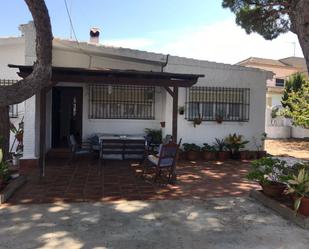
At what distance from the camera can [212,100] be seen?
12.2 m

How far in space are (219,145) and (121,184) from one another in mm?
5008

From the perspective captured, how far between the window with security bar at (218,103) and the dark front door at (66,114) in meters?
3.59

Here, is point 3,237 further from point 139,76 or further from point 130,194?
point 139,76

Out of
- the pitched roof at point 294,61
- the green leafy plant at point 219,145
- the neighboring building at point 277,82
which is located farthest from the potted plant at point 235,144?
the pitched roof at point 294,61

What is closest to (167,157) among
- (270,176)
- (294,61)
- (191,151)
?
(270,176)

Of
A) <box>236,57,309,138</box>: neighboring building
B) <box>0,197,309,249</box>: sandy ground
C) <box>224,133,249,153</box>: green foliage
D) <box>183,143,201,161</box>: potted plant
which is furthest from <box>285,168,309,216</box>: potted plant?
<box>236,57,309,138</box>: neighboring building

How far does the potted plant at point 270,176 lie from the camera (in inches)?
247

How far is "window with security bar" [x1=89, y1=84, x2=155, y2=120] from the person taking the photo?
39.4 ft

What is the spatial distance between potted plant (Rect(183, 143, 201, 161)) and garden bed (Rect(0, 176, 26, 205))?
5.26m

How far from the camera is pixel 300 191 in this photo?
5.49m

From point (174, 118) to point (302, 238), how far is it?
4428mm

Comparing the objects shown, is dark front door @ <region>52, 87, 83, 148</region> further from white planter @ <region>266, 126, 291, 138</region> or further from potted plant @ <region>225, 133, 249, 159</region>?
white planter @ <region>266, 126, 291, 138</region>

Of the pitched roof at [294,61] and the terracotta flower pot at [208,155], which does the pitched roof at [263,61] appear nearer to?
the pitched roof at [294,61]

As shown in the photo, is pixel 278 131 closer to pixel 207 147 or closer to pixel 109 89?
pixel 207 147
